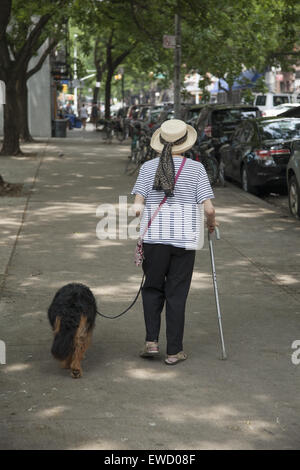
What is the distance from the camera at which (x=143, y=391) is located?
215 inches

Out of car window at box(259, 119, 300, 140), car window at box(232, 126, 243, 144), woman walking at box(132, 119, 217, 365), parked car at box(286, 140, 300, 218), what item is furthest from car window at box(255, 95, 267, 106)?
woman walking at box(132, 119, 217, 365)

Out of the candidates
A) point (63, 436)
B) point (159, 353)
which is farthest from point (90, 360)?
point (63, 436)

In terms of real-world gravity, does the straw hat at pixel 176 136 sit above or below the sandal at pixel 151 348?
above

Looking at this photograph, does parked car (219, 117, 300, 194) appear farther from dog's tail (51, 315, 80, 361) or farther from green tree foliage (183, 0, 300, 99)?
dog's tail (51, 315, 80, 361)

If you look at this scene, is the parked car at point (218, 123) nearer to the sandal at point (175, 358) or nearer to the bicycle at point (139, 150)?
the bicycle at point (139, 150)

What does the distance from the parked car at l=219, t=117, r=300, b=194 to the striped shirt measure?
965 centimetres

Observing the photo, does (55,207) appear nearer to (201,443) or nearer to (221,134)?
(221,134)

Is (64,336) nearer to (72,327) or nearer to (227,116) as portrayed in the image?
(72,327)

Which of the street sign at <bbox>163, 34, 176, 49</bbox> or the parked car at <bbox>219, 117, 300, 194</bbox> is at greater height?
the street sign at <bbox>163, 34, 176, 49</bbox>

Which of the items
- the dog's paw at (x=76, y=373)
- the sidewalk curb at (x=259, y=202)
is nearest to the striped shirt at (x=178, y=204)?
the dog's paw at (x=76, y=373)

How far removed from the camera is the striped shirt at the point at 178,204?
19.8ft

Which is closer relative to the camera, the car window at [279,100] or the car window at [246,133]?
the car window at [246,133]

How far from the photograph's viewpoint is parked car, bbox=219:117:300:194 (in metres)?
16.1

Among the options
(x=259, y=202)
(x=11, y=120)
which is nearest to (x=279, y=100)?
(x=11, y=120)
